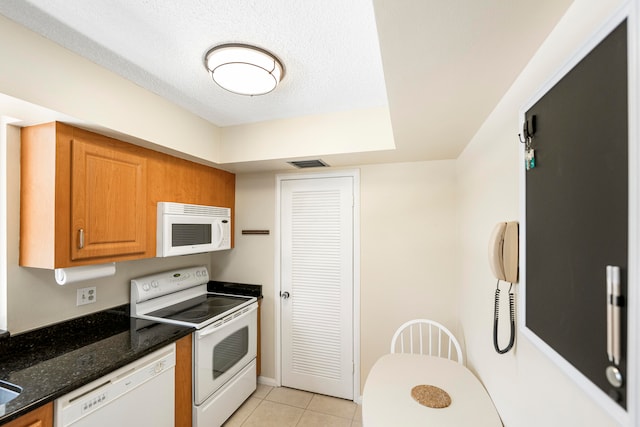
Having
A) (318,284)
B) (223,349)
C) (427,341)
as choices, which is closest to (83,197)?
(223,349)

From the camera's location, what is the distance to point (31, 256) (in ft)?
4.95

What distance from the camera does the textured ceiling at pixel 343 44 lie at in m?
0.77

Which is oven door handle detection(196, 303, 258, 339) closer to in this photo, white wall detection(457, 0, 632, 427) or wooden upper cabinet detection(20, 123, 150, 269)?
wooden upper cabinet detection(20, 123, 150, 269)

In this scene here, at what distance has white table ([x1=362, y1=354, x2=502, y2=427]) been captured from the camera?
1275mm

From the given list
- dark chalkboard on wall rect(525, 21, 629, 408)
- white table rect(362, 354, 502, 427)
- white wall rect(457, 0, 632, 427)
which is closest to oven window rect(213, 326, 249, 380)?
white table rect(362, 354, 502, 427)

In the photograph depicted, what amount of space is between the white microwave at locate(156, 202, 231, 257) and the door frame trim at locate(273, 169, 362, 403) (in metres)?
0.51

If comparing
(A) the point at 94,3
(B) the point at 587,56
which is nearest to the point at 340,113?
(A) the point at 94,3

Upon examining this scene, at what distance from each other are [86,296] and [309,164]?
6.32 feet

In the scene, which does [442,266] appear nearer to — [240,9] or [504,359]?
[504,359]

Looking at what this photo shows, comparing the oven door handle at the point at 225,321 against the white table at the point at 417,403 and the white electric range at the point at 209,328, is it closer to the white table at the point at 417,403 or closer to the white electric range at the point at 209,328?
the white electric range at the point at 209,328

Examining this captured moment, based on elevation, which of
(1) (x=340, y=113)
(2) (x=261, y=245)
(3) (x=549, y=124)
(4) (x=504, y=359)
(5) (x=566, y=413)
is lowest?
(4) (x=504, y=359)

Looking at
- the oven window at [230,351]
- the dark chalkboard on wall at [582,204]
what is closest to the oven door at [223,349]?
the oven window at [230,351]

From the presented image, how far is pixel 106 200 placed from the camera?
1.69 meters
